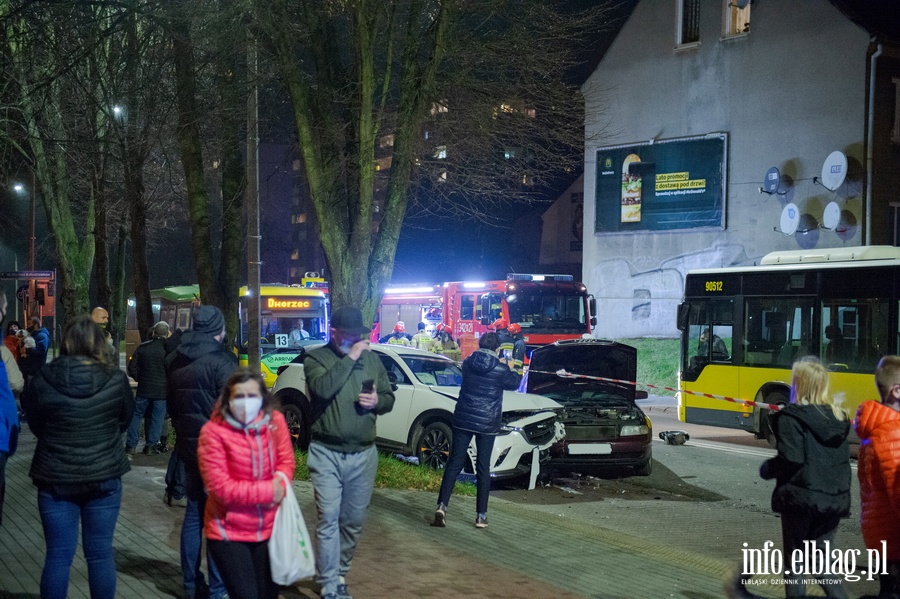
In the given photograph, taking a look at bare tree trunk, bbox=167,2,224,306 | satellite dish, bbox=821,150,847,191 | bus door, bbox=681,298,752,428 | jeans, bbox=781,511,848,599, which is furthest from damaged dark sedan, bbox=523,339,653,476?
satellite dish, bbox=821,150,847,191

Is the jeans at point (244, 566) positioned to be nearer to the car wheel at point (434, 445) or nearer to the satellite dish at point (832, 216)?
the car wheel at point (434, 445)

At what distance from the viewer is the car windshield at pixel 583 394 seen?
1249 centimetres

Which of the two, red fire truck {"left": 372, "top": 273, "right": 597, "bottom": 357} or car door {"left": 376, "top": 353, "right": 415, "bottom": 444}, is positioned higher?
red fire truck {"left": 372, "top": 273, "right": 597, "bottom": 357}

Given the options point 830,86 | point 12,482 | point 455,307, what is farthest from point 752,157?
point 12,482

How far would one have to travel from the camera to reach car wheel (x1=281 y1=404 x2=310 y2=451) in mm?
13047

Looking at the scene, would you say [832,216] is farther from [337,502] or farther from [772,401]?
[337,502]

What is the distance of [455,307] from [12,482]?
65.2ft

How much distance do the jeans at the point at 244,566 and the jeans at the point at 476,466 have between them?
4189mm

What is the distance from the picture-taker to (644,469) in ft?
41.5

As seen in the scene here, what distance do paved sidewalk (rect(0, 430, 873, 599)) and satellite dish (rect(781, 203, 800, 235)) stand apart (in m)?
18.8

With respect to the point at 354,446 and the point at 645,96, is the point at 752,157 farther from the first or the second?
the point at 354,446

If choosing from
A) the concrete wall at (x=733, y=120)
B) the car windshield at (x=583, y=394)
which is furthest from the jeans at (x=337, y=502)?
the concrete wall at (x=733, y=120)

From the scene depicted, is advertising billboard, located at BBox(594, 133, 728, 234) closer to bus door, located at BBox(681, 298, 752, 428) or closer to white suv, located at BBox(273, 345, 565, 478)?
bus door, located at BBox(681, 298, 752, 428)

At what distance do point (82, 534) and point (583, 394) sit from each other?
28.0 feet
